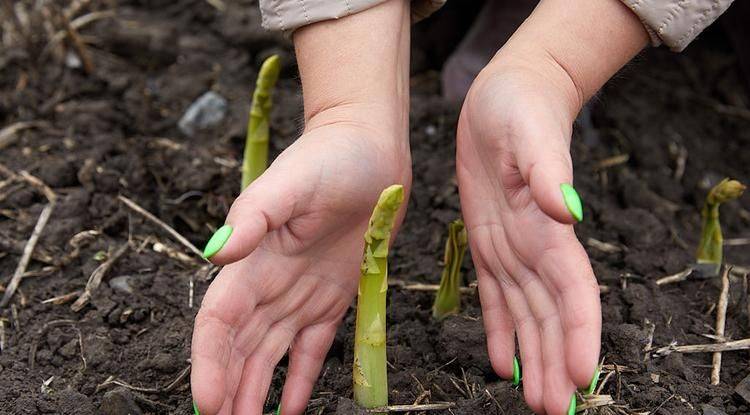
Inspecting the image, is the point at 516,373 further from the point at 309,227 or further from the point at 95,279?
the point at 95,279

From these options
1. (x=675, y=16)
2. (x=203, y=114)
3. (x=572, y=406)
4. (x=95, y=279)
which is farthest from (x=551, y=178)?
(x=203, y=114)

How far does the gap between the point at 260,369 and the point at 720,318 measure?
83 cm

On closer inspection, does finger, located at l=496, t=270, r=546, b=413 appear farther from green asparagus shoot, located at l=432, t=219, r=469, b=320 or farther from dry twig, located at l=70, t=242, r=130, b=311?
dry twig, located at l=70, t=242, r=130, b=311

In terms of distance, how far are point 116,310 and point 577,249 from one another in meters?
0.83

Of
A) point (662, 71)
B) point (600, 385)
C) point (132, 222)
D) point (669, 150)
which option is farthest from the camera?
point (662, 71)

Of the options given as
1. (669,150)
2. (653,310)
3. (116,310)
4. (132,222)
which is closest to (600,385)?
(653,310)

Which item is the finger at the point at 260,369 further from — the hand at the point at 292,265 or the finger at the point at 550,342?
the finger at the point at 550,342

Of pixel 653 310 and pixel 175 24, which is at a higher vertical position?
pixel 175 24

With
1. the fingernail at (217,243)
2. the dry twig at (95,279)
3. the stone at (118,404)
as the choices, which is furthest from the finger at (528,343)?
the dry twig at (95,279)

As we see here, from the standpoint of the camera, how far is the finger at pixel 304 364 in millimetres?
1306

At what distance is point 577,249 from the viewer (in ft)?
3.93

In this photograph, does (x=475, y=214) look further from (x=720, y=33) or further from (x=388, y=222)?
(x=720, y=33)

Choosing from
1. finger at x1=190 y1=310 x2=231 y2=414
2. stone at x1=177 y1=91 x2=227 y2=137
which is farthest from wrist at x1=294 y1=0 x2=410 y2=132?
stone at x1=177 y1=91 x2=227 y2=137

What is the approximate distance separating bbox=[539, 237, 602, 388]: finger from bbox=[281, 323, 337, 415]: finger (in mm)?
→ 360
